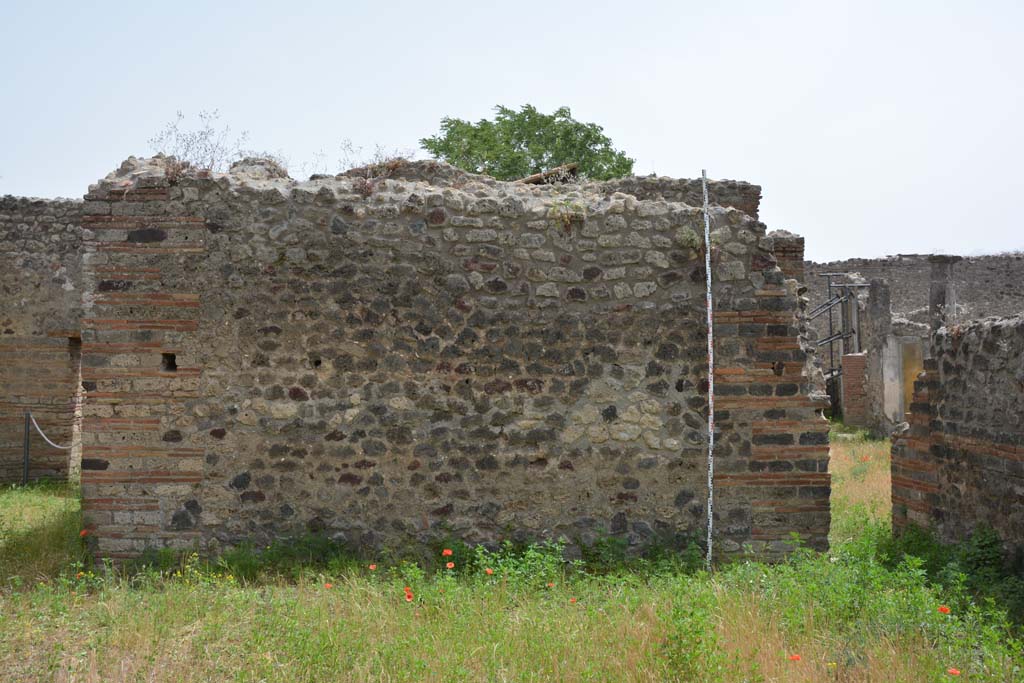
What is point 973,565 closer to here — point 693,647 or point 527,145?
point 693,647

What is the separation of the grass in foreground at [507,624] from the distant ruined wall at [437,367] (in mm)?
495

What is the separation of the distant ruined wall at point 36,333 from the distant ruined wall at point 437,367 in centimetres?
598

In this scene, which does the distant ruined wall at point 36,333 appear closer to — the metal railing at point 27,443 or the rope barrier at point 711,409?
the metal railing at point 27,443

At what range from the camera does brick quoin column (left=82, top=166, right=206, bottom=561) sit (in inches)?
258

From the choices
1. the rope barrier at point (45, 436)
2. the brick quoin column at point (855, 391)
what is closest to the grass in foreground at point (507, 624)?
the rope barrier at point (45, 436)

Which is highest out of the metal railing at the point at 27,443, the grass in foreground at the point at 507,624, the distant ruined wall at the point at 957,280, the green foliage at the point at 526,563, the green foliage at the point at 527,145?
the green foliage at the point at 527,145

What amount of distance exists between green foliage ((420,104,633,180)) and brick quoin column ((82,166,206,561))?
23.6 meters

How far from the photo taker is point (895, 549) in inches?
285

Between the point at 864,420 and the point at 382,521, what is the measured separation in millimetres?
14081

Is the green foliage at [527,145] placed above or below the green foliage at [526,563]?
above

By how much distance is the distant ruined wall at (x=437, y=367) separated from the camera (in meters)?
6.64

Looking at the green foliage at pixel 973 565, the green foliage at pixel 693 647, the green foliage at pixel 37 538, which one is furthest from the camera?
the green foliage at pixel 37 538

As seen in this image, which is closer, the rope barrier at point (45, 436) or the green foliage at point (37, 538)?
the green foliage at point (37, 538)

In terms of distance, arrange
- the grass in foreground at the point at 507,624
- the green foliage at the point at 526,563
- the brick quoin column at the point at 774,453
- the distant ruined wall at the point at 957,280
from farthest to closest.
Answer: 1. the distant ruined wall at the point at 957,280
2. the brick quoin column at the point at 774,453
3. the green foliage at the point at 526,563
4. the grass in foreground at the point at 507,624
